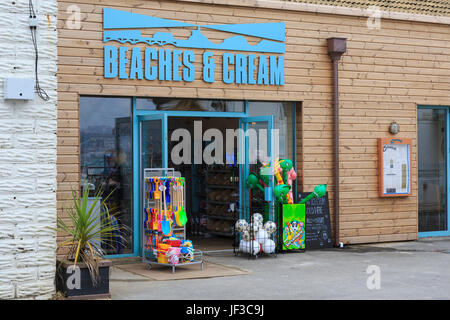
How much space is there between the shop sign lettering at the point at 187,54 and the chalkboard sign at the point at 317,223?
6.86 ft

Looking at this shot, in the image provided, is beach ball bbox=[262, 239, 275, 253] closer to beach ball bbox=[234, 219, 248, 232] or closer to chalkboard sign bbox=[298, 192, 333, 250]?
beach ball bbox=[234, 219, 248, 232]

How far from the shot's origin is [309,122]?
37.0 ft

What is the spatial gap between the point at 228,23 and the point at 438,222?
226 inches

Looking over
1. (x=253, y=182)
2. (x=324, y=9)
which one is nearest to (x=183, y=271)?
(x=253, y=182)

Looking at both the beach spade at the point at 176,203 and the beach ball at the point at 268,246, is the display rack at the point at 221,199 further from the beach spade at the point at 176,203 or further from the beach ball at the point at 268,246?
the beach spade at the point at 176,203

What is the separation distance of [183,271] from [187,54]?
3.35 metres

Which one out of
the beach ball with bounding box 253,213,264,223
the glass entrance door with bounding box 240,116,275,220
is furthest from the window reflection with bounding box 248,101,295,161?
the beach ball with bounding box 253,213,264,223

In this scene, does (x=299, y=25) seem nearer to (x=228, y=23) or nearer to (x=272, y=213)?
(x=228, y=23)

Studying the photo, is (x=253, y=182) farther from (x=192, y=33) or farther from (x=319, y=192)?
(x=192, y=33)

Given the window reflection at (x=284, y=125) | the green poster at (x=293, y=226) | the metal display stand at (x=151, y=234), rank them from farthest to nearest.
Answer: the window reflection at (x=284, y=125) < the green poster at (x=293, y=226) < the metal display stand at (x=151, y=234)

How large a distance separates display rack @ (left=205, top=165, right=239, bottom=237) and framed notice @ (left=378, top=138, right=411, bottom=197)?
2.62 metres

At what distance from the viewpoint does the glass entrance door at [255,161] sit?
419 inches

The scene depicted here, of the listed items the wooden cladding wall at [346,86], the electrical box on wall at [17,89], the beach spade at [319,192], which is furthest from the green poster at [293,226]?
the electrical box on wall at [17,89]

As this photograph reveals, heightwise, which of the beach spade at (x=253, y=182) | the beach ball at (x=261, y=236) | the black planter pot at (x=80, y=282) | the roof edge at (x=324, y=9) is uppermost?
the roof edge at (x=324, y=9)
